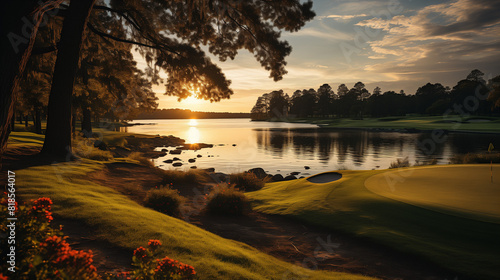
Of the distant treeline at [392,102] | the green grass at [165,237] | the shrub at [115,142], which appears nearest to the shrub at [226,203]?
the green grass at [165,237]

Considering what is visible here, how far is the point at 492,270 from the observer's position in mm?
6223

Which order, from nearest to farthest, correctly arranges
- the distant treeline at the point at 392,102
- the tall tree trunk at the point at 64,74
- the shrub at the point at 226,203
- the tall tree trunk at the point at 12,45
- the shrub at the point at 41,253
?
the shrub at the point at 41,253
the tall tree trunk at the point at 12,45
the shrub at the point at 226,203
the tall tree trunk at the point at 64,74
the distant treeline at the point at 392,102

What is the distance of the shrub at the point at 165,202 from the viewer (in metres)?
10.3

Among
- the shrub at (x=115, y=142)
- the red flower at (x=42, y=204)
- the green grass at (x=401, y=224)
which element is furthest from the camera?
the shrub at (x=115, y=142)

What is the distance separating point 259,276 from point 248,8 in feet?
39.9

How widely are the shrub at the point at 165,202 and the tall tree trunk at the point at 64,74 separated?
6169 mm

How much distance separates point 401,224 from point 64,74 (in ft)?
49.8

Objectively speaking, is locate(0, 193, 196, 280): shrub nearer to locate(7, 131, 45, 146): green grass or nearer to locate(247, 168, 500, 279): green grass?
locate(247, 168, 500, 279): green grass

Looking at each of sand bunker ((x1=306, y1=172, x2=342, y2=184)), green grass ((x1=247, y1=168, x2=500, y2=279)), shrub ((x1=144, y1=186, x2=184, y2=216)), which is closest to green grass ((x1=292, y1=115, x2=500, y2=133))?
sand bunker ((x1=306, y1=172, x2=342, y2=184))

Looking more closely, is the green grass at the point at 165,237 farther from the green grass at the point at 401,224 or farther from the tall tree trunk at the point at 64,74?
the tall tree trunk at the point at 64,74

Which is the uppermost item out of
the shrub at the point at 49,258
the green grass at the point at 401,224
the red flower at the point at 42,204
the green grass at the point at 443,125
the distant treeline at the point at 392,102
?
the distant treeline at the point at 392,102

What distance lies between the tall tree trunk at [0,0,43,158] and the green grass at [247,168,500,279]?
29.7ft

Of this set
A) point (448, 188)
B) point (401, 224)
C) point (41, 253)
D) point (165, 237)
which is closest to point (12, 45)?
point (41, 253)

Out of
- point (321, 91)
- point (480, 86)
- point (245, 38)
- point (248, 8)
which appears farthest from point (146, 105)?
point (321, 91)
